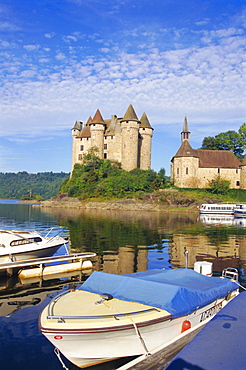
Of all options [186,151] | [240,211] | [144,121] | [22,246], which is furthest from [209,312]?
[144,121]

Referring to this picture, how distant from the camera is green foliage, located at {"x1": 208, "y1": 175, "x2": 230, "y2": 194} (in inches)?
3017

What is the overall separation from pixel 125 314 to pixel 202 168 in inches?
3013

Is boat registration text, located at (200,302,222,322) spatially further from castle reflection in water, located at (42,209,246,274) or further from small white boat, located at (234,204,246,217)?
small white boat, located at (234,204,246,217)

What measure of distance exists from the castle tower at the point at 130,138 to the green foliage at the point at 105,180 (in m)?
2.46

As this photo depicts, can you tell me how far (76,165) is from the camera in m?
85.6

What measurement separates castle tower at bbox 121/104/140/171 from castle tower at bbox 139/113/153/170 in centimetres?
382

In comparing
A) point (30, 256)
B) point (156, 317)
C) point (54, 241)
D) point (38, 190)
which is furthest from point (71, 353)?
point (38, 190)

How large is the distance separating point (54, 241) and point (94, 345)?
40.0 ft

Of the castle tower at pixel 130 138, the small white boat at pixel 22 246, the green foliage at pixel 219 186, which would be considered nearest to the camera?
the small white boat at pixel 22 246

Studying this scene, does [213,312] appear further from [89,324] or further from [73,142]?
[73,142]

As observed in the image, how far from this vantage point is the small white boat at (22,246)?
15980mm

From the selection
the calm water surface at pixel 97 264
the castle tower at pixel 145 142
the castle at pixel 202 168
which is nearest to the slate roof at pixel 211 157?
the castle at pixel 202 168

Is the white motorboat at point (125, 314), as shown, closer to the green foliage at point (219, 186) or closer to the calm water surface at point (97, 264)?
the calm water surface at point (97, 264)

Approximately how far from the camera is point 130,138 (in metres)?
78.9
